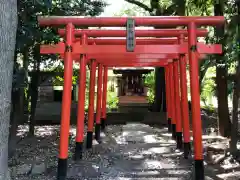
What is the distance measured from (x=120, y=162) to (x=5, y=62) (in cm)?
402

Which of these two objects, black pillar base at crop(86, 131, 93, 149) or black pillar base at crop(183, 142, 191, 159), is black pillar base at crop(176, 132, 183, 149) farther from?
black pillar base at crop(86, 131, 93, 149)

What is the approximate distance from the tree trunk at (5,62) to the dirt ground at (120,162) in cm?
240

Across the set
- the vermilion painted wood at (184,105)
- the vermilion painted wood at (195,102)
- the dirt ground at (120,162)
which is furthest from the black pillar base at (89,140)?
the vermilion painted wood at (195,102)

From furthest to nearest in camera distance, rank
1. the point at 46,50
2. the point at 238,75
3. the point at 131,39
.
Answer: the point at 238,75
the point at 46,50
the point at 131,39

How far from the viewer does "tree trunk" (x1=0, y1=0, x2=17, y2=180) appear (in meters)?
2.99

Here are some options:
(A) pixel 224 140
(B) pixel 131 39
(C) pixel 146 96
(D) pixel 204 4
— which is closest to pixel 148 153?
(A) pixel 224 140

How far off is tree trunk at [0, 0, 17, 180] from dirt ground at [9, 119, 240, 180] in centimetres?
240

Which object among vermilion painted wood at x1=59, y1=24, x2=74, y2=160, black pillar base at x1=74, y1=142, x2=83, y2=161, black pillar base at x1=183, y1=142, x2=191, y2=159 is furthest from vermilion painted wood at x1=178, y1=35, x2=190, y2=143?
vermilion painted wood at x1=59, y1=24, x2=74, y2=160

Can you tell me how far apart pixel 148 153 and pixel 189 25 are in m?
3.45

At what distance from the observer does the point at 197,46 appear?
17.2 ft

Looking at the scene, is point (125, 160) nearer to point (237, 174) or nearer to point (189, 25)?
point (237, 174)

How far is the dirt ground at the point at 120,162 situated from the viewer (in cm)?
539

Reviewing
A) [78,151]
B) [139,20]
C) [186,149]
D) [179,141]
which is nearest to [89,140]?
[78,151]

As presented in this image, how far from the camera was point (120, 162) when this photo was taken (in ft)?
20.8
